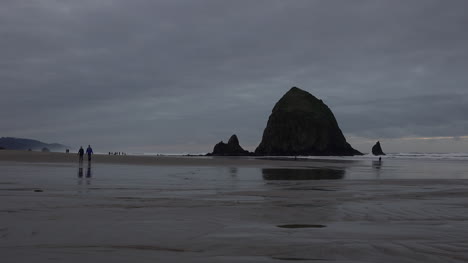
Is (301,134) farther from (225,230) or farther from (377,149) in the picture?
(225,230)

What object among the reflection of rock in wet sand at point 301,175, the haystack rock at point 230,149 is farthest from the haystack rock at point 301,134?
the reflection of rock in wet sand at point 301,175

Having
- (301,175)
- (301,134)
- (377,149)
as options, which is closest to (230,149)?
(301,134)

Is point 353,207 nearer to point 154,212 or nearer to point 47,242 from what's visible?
point 154,212

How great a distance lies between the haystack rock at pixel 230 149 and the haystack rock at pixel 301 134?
7930 mm

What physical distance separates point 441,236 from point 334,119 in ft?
475

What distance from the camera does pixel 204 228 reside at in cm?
625

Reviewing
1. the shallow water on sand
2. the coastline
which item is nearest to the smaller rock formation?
the coastline

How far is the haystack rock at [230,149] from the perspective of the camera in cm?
12575

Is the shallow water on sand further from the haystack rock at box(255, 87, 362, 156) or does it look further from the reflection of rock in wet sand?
the haystack rock at box(255, 87, 362, 156)

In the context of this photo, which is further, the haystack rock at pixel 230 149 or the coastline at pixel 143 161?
the haystack rock at pixel 230 149

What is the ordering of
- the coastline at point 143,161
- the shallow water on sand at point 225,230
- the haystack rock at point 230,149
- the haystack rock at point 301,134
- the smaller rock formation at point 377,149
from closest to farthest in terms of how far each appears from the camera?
the shallow water on sand at point 225,230
the coastline at point 143,161
the haystack rock at point 230,149
the smaller rock formation at point 377,149
the haystack rock at point 301,134

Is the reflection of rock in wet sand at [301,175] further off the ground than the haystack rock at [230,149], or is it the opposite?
the haystack rock at [230,149]

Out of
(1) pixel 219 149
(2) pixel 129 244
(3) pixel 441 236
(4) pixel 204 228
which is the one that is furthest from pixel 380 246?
(1) pixel 219 149

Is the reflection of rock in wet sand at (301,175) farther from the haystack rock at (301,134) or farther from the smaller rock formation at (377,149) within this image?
the smaller rock formation at (377,149)
